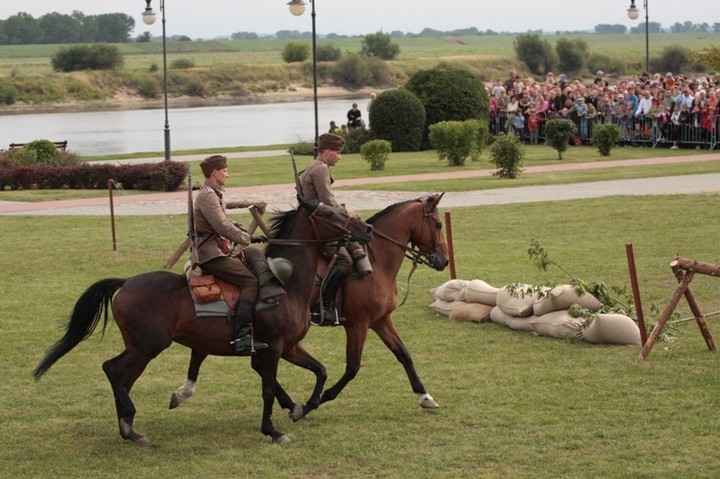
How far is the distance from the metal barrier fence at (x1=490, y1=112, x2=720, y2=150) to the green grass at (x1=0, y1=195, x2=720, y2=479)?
773 inches

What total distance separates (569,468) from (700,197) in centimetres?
1749

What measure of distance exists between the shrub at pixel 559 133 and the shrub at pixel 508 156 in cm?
510

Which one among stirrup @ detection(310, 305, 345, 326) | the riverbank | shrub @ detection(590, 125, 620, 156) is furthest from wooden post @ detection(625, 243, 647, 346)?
the riverbank

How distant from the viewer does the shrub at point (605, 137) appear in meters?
35.4

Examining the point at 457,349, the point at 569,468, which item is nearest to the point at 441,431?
the point at 569,468

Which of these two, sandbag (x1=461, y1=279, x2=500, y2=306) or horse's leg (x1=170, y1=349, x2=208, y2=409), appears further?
sandbag (x1=461, y1=279, x2=500, y2=306)

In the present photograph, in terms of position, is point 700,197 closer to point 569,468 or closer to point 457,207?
point 457,207

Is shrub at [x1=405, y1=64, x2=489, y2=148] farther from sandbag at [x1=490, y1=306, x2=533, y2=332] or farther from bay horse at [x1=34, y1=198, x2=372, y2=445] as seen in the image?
bay horse at [x1=34, y1=198, x2=372, y2=445]

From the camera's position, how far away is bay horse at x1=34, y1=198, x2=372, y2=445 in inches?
389

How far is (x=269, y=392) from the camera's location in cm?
1009

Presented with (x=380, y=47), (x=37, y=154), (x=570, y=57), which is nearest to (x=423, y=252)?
(x=37, y=154)

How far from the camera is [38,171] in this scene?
31.5 meters

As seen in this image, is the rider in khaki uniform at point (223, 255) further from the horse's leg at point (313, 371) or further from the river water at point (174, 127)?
the river water at point (174, 127)

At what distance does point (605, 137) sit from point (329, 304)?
84.1 ft
